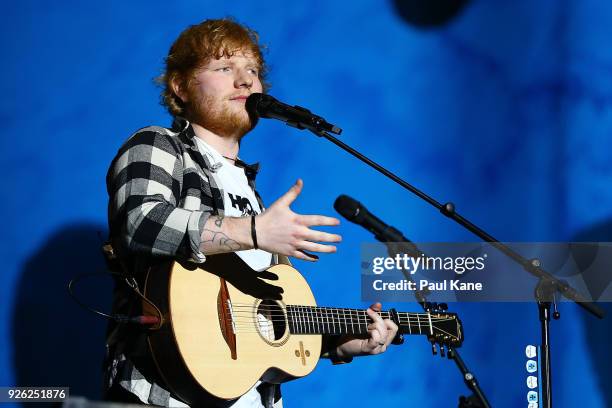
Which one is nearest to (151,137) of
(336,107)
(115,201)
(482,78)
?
(115,201)

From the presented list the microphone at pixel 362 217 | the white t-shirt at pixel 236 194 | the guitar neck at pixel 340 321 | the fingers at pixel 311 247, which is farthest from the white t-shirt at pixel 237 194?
the microphone at pixel 362 217

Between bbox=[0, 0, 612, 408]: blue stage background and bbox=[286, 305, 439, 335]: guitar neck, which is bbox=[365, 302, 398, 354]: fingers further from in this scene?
bbox=[0, 0, 612, 408]: blue stage background

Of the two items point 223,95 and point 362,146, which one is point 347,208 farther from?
point 362,146

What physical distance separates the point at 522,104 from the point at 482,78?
0.20 meters

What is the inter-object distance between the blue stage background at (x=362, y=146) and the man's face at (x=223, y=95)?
1.30 feet

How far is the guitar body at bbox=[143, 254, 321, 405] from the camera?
191 centimetres

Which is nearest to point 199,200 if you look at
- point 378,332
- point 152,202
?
point 152,202

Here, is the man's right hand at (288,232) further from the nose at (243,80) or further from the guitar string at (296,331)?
the nose at (243,80)

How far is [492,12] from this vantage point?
3498 millimetres

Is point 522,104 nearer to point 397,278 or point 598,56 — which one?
point 598,56

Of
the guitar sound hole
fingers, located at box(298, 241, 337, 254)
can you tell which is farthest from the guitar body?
fingers, located at box(298, 241, 337, 254)

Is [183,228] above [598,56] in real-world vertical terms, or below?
below

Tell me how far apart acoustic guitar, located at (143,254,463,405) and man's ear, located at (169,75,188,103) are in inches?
23.1

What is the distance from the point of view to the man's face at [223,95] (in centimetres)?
240
